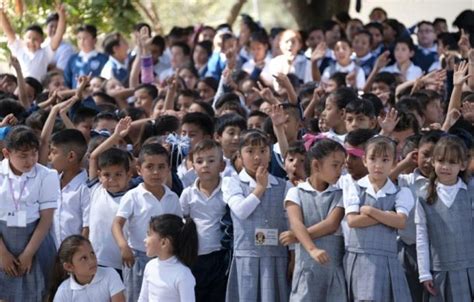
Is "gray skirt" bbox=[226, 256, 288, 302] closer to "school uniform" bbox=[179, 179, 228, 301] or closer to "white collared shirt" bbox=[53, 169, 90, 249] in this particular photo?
"school uniform" bbox=[179, 179, 228, 301]

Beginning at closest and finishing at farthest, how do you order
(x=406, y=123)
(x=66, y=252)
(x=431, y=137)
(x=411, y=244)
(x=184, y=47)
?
(x=66, y=252) → (x=431, y=137) → (x=411, y=244) → (x=406, y=123) → (x=184, y=47)

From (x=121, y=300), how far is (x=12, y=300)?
0.84 metres

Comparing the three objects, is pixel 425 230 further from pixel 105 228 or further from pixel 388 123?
pixel 105 228

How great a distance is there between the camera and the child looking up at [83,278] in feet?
25.2

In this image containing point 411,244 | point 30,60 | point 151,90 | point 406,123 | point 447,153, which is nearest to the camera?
point 447,153

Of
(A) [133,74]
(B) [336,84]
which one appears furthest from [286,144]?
(A) [133,74]

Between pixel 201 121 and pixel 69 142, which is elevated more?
pixel 201 121

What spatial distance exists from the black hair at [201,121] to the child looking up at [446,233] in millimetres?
2017

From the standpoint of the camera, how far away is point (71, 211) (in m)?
8.54

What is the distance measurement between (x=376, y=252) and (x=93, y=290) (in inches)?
64.0

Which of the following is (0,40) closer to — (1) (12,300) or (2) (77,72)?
(2) (77,72)

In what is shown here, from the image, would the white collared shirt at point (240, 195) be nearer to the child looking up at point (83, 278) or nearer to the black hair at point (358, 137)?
the black hair at point (358, 137)

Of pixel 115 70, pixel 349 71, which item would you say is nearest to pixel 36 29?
pixel 115 70

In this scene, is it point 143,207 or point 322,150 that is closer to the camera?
point 322,150
